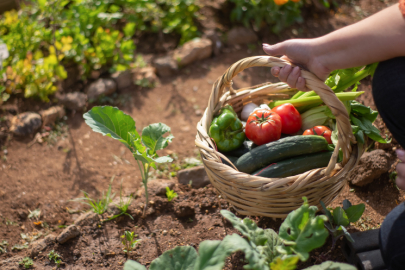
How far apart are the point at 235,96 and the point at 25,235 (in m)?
1.89

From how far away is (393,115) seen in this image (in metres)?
1.49

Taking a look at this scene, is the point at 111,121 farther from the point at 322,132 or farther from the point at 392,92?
the point at 392,92

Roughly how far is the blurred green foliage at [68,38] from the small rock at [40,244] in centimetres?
176

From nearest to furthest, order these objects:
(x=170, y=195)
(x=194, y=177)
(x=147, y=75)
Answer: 1. (x=170, y=195)
2. (x=194, y=177)
3. (x=147, y=75)

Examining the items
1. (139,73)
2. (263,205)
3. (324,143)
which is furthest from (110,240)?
(139,73)

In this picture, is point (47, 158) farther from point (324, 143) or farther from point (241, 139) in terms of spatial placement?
point (324, 143)

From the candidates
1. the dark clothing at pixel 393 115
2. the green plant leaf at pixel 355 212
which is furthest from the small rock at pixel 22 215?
the dark clothing at pixel 393 115

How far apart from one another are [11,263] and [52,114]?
1.67 meters

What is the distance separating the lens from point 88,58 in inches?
144

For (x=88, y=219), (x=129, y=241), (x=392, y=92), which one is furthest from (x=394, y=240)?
(x=88, y=219)

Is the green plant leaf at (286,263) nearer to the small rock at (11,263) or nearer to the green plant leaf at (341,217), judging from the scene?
the green plant leaf at (341,217)

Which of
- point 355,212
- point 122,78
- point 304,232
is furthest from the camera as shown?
point 122,78

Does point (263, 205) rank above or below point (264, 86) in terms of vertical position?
below

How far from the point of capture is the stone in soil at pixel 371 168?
2.20m
